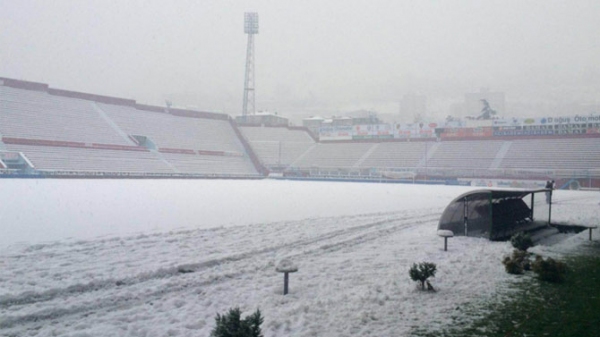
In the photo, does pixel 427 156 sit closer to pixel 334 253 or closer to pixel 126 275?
pixel 334 253

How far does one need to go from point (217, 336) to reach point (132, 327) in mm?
1434

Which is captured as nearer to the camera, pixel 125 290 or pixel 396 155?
pixel 125 290

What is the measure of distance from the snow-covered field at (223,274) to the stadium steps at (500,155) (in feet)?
130

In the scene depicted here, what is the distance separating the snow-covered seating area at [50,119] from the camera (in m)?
44.0

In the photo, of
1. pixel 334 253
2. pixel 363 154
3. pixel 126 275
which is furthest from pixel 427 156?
pixel 126 275

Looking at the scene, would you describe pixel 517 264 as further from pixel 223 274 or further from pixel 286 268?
pixel 223 274

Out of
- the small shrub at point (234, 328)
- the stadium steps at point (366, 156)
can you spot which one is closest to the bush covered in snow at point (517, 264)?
the small shrub at point (234, 328)

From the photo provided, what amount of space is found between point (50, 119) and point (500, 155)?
50.4 metres

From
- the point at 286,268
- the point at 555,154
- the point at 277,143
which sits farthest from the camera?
the point at 277,143

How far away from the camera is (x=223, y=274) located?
7.46 m

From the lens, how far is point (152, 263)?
7996 millimetres

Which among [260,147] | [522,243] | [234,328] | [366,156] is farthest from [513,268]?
[260,147]

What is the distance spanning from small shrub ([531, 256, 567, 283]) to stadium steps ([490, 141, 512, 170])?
45110 mm

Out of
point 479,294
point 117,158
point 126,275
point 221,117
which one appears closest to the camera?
point 479,294
